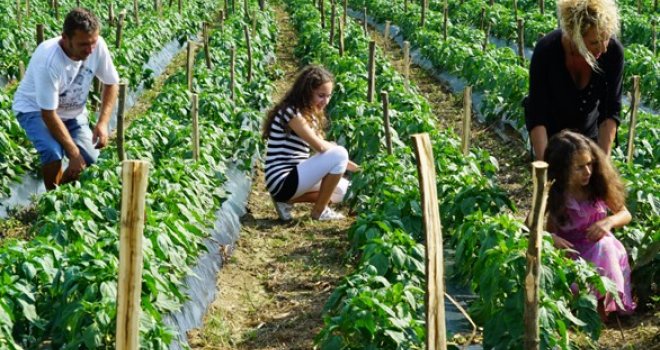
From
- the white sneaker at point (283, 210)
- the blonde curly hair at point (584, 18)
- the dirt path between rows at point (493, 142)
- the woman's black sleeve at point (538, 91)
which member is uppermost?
the blonde curly hair at point (584, 18)

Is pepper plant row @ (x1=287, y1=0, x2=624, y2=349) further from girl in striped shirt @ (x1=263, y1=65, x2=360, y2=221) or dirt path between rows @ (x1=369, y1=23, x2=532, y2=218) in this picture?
dirt path between rows @ (x1=369, y1=23, x2=532, y2=218)

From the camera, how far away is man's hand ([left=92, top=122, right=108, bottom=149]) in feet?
23.2

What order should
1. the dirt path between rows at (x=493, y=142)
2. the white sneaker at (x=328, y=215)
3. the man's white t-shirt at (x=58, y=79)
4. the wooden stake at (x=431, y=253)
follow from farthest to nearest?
the dirt path between rows at (x=493, y=142), the white sneaker at (x=328, y=215), the man's white t-shirt at (x=58, y=79), the wooden stake at (x=431, y=253)

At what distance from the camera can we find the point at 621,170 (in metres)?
6.54

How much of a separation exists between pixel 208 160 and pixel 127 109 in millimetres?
4903

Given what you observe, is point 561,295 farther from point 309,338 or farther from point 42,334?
point 42,334

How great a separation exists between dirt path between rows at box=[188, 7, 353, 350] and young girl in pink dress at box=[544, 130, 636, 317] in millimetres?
1490

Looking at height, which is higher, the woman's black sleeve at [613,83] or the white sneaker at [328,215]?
the woman's black sleeve at [613,83]

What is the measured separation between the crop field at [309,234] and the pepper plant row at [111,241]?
0.5 inches

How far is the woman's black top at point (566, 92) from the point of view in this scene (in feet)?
19.6

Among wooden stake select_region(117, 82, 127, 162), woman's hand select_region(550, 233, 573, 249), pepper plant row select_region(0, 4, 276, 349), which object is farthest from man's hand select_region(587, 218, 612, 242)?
wooden stake select_region(117, 82, 127, 162)

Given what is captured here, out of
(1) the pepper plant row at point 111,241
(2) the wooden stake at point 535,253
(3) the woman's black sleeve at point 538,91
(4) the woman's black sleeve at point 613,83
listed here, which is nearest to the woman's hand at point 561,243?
(3) the woman's black sleeve at point 538,91

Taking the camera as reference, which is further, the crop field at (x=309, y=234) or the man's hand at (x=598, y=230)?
the man's hand at (x=598, y=230)

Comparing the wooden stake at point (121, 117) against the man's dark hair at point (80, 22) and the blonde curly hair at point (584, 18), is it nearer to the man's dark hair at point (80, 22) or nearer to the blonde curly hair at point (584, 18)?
the man's dark hair at point (80, 22)
